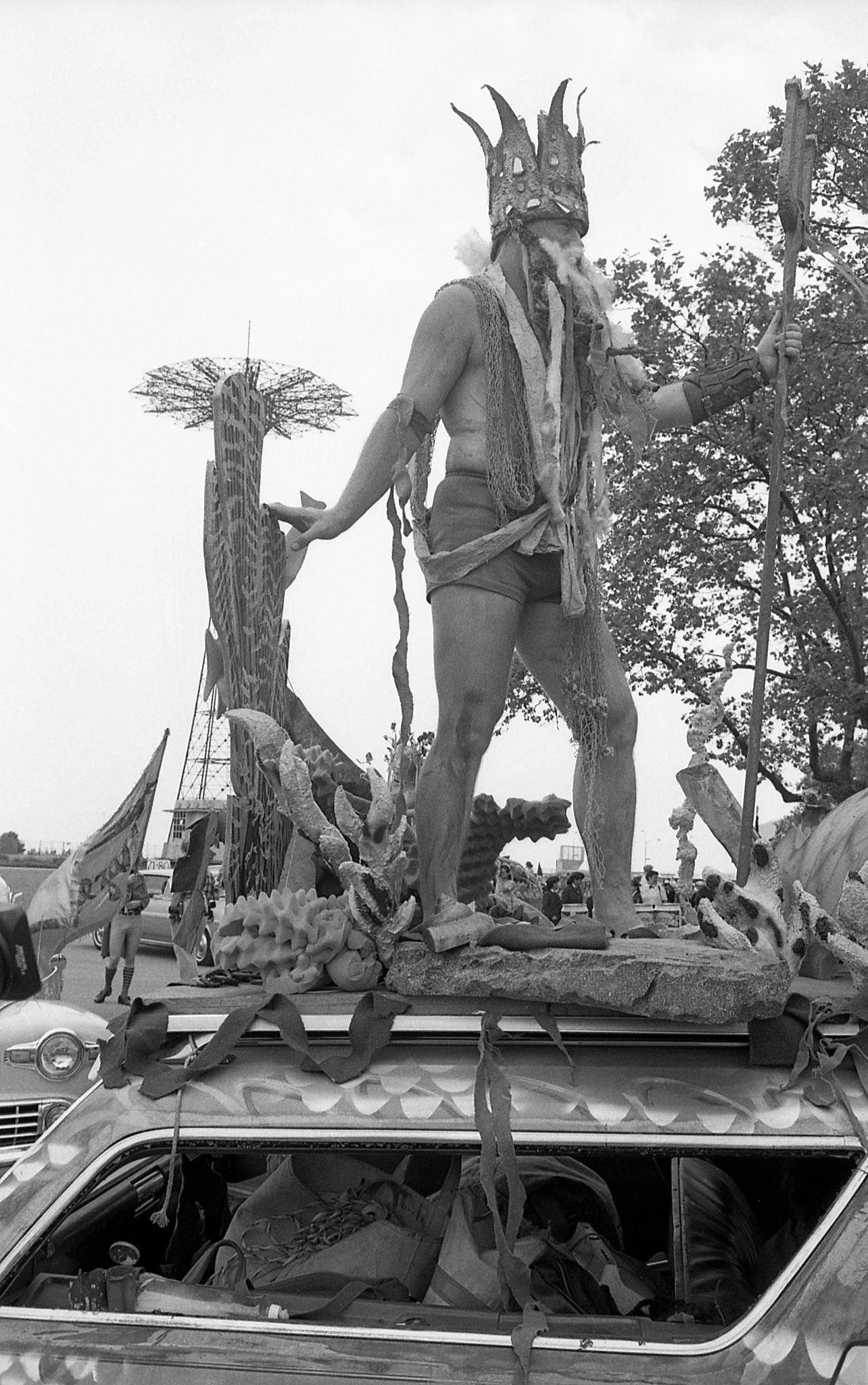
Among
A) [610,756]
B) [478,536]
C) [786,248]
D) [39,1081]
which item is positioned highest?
[786,248]

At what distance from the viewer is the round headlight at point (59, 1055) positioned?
395cm

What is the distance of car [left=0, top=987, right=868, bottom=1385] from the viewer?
5.65 feet

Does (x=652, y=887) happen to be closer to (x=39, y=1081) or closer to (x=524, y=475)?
(x=39, y=1081)

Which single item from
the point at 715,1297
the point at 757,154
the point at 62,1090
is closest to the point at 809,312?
the point at 757,154

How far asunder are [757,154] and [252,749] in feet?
40.9

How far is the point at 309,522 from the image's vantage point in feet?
9.99

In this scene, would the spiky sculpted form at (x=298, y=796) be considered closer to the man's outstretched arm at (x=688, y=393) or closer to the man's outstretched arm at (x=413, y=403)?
the man's outstretched arm at (x=413, y=403)

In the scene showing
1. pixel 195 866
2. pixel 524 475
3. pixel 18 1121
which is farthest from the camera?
pixel 18 1121

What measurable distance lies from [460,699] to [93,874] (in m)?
2.09

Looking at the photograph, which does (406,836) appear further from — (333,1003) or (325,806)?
(333,1003)

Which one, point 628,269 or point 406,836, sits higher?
point 628,269

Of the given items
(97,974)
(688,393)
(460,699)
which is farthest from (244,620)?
(97,974)

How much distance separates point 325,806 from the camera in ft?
8.72

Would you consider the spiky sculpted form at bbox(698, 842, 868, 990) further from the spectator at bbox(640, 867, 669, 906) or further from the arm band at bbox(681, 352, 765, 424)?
the spectator at bbox(640, 867, 669, 906)
